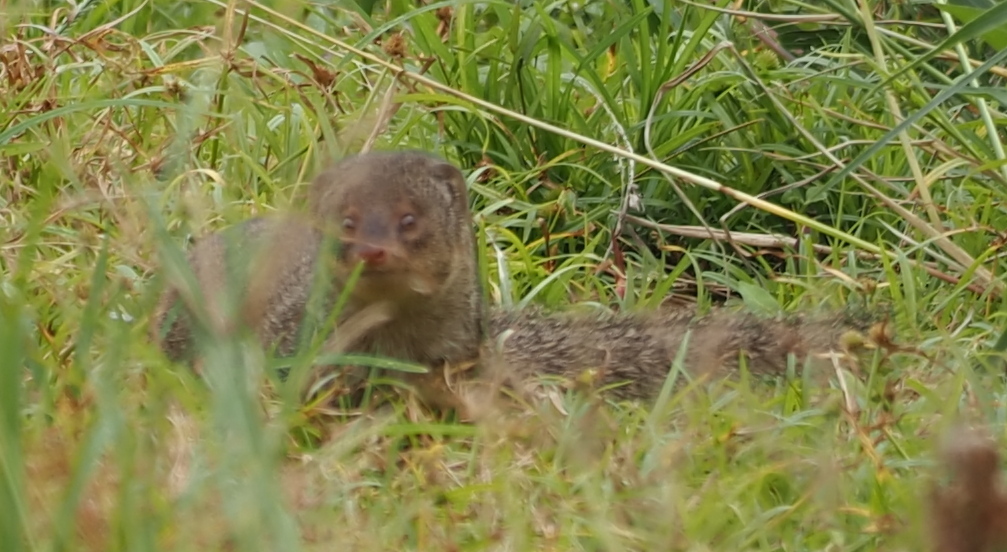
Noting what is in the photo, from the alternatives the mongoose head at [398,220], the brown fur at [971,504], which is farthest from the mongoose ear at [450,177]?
the brown fur at [971,504]

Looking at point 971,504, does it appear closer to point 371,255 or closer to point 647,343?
point 371,255

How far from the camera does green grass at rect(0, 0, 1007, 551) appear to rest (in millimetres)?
1592

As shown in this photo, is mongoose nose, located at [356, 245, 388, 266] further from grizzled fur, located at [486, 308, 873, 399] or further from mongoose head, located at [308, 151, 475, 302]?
grizzled fur, located at [486, 308, 873, 399]

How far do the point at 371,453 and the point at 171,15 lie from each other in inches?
95.8

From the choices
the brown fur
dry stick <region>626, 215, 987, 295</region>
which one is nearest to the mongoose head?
dry stick <region>626, 215, 987, 295</region>

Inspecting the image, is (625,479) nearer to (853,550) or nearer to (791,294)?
(853,550)

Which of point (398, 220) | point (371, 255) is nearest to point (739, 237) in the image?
point (398, 220)

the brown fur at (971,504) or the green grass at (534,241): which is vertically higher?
the brown fur at (971,504)

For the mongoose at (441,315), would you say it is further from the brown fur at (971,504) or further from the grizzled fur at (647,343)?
the brown fur at (971,504)

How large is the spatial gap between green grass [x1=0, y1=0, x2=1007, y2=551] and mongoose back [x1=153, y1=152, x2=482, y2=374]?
0.12 meters

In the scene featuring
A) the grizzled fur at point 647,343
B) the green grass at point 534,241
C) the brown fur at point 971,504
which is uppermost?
the brown fur at point 971,504

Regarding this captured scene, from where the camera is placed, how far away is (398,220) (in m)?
2.56

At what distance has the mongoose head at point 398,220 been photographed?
98.0 inches

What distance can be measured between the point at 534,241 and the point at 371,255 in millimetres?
902
